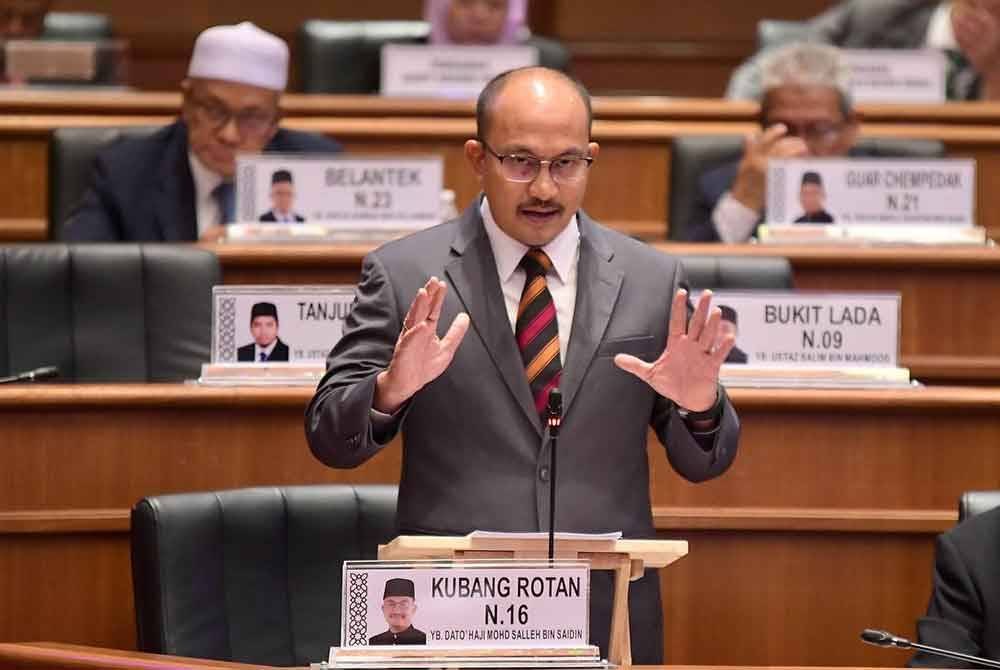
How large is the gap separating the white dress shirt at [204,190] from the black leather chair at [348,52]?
973 millimetres

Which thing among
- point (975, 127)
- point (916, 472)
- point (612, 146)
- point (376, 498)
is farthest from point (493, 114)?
point (975, 127)

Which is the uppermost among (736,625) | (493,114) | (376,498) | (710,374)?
(493,114)

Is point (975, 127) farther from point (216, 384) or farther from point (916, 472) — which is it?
point (216, 384)

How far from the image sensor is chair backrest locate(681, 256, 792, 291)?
10.7 feet

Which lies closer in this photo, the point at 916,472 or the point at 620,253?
the point at 620,253

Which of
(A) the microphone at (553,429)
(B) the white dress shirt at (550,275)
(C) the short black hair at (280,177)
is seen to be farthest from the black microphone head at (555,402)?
(C) the short black hair at (280,177)

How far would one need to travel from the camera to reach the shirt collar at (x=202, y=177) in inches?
151

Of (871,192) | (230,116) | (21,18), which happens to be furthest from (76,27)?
(871,192)

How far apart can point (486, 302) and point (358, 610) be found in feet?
1.48

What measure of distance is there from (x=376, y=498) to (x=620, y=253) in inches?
20.6

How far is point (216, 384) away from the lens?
2875 millimetres

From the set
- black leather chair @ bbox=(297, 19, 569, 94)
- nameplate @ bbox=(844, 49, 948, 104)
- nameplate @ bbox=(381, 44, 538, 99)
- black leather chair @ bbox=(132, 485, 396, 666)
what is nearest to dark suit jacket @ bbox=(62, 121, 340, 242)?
nameplate @ bbox=(381, 44, 538, 99)

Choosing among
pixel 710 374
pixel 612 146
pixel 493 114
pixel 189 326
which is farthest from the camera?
pixel 612 146

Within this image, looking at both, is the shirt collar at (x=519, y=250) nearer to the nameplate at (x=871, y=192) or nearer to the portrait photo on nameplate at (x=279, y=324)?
the portrait photo on nameplate at (x=279, y=324)
